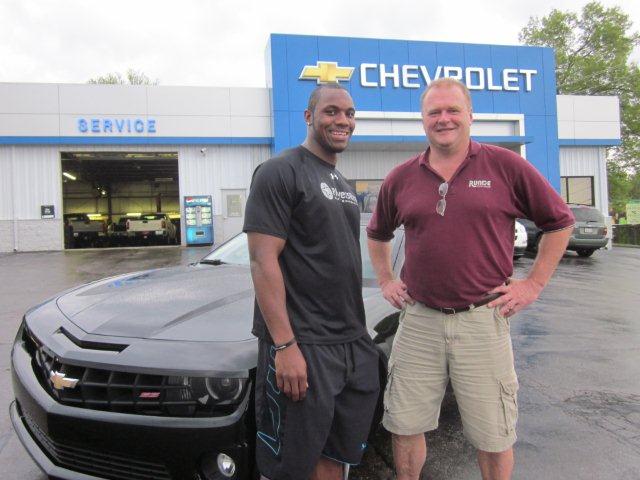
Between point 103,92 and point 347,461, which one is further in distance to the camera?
point 103,92

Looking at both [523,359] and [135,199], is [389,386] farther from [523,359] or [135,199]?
[135,199]

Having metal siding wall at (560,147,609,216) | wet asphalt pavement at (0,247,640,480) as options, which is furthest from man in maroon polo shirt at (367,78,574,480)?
metal siding wall at (560,147,609,216)

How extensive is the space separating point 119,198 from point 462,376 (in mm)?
38489

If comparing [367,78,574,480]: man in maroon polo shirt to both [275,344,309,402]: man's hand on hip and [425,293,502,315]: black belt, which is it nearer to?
[425,293,502,315]: black belt

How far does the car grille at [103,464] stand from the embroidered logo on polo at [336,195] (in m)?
1.18

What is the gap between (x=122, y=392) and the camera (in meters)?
1.90

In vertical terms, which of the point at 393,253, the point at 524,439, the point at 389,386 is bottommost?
the point at 524,439

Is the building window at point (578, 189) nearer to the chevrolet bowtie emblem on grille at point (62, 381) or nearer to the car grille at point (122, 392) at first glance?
the car grille at point (122, 392)

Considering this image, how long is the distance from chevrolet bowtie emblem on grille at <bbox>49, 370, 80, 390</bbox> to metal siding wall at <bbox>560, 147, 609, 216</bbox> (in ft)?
75.5

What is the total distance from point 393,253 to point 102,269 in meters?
9.67

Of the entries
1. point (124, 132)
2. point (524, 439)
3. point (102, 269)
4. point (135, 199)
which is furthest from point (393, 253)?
point (135, 199)

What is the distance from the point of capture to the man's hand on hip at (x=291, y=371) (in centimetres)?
166

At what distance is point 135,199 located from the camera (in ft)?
121

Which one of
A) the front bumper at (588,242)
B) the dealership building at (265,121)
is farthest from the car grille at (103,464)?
the dealership building at (265,121)
